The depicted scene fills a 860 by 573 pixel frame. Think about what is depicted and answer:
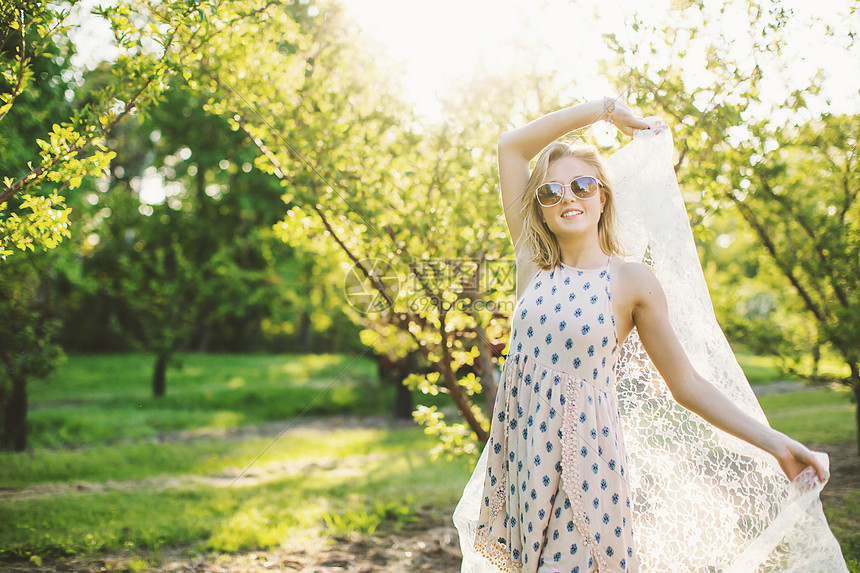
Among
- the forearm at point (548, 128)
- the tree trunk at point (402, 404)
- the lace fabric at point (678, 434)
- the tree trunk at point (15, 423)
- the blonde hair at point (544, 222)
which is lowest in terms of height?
the tree trunk at point (402, 404)

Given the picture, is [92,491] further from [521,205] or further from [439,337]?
[521,205]

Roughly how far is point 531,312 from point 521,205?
46 cm

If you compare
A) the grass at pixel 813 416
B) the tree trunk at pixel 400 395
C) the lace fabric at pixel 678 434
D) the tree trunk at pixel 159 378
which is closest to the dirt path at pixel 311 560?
the lace fabric at pixel 678 434

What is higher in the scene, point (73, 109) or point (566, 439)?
point (73, 109)

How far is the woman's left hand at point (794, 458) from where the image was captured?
1.74 meters

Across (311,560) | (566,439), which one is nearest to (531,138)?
(566,439)

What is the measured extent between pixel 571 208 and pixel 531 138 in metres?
0.43

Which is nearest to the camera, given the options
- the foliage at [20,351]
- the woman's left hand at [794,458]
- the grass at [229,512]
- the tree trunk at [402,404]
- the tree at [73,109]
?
the woman's left hand at [794,458]

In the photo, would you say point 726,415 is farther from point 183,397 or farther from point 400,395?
point 183,397

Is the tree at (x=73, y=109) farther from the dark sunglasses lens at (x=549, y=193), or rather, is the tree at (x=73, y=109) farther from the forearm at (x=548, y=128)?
the dark sunglasses lens at (x=549, y=193)

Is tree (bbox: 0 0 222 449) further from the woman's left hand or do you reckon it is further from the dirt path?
the woman's left hand

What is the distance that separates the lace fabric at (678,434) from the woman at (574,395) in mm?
192

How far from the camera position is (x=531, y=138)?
2369 millimetres

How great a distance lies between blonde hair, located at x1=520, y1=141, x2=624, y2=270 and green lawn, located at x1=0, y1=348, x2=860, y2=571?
188 centimetres
